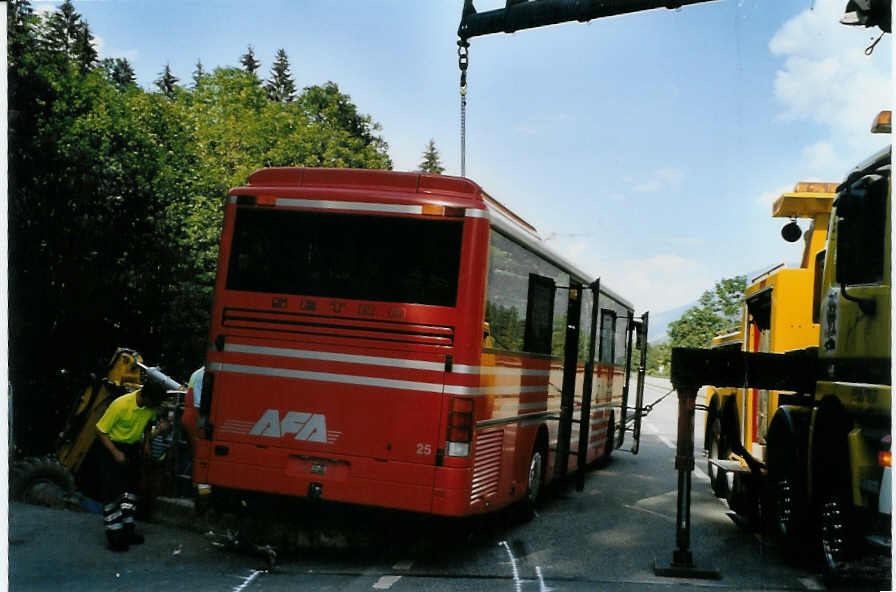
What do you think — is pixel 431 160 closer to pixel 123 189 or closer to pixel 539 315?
pixel 539 315

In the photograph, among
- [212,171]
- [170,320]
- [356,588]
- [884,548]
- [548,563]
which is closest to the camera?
[884,548]

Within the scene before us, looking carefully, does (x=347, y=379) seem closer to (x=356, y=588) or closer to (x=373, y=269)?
(x=373, y=269)

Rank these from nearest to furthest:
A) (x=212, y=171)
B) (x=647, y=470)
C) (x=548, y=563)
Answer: (x=548, y=563), (x=647, y=470), (x=212, y=171)

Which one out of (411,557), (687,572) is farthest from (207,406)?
(687,572)

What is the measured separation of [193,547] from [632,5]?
5785 millimetres

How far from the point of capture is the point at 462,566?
7523 mm

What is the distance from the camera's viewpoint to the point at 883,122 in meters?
6.40

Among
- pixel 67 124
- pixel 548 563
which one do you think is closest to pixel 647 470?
pixel 548 563

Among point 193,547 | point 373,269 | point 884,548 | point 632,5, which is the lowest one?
point 193,547

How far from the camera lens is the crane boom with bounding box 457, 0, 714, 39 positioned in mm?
7828

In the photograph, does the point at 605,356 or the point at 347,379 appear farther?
the point at 605,356

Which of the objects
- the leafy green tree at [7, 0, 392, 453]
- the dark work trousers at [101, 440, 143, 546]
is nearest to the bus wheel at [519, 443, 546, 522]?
the dark work trousers at [101, 440, 143, 546]

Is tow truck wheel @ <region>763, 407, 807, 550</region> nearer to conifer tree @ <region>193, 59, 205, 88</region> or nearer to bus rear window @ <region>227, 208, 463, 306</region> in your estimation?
bus rear window @ <region>227, 208, 463, 306</region>

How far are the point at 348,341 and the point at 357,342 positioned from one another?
72 mm
